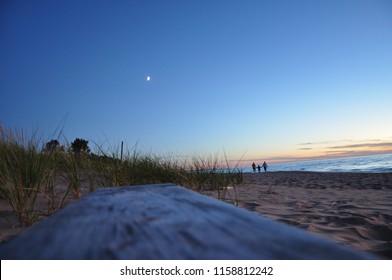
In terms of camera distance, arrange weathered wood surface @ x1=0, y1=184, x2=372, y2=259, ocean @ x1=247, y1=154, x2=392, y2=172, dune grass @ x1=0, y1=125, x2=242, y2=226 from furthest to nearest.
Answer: ocean @ x1=247, y1=154, x2=392, y2=172 < dune grass @ x1=0, y1=125, x2=242, y2=226 < weathered wood surface @ x1=0, y1=184, x2=372, y2=259

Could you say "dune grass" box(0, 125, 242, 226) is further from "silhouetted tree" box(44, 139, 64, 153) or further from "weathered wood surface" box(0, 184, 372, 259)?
"weathered wood surface" box(0, 184, 372, 259)

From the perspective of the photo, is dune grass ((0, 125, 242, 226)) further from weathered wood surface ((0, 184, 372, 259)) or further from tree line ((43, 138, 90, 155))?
weathered wood surface ((0, 184, 372, 259))

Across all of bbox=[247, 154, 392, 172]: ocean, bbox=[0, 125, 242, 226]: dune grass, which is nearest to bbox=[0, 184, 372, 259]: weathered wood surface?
bbox=[0, 125, 242, 226]: dune grass

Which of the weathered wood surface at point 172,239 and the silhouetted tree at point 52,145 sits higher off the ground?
the silhouetted tree at point 52,145

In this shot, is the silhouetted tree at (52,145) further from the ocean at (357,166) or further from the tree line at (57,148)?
the ocean at (357,166)

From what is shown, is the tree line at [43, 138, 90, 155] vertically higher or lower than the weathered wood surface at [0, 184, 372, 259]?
higher

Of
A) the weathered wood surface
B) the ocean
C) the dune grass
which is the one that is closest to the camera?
the weathered wood surface

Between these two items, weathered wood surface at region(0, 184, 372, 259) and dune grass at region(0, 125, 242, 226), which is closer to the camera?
weathered wood surface at region(0, 184, 372, 259)

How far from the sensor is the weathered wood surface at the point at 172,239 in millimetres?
372

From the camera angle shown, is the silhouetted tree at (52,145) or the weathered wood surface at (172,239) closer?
the weathered wood surface at (172,239)

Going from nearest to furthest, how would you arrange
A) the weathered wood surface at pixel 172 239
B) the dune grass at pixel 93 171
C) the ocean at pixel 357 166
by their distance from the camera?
the weathered wood surface at pixel 172 239
the dune grass at pixel 93 171
the ocean at pixel 357 166

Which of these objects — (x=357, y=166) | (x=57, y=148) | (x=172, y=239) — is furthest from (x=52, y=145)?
(x=357, y=166)

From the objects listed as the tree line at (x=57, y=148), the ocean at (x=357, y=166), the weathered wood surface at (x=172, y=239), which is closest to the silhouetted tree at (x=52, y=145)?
the tree line at (x=57, y=148)

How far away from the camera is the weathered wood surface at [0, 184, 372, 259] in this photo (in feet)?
1.22
